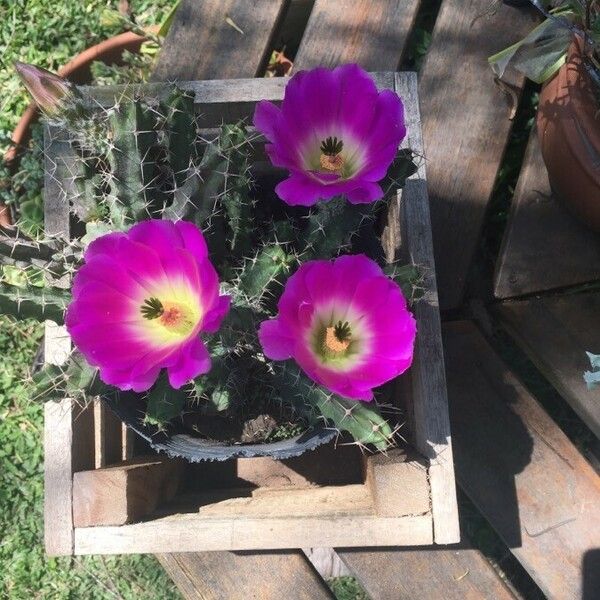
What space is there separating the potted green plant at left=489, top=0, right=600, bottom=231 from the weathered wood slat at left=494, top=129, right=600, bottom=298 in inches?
1.2

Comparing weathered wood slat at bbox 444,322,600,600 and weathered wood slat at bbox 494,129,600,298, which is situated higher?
weathered wood slat at bbox 494,129,600,298

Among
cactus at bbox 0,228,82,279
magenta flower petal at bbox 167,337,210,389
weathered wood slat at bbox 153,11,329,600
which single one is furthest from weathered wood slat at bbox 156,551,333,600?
magenta flower petal at bbox 167,337,210,389

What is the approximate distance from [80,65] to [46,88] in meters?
0.92

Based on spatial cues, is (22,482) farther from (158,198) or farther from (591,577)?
(591,577)

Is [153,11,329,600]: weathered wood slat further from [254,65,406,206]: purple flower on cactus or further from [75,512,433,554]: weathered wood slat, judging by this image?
[254,65,406,206]: purple flower on cactus

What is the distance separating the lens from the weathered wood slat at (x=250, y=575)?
1309 mm

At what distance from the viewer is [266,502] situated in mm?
1120

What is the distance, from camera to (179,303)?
760 millimetres

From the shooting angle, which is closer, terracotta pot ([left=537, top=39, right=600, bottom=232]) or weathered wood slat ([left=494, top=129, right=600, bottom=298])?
terracotta pot ([left=537, top=39, right=600, bottom=232])

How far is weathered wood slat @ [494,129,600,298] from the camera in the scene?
4.29 ft

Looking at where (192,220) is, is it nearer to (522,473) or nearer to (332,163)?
(332,163)

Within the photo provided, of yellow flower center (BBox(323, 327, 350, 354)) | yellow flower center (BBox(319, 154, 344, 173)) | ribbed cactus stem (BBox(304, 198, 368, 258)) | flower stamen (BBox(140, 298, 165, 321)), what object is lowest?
yellow flower center (BBox(323, 327, 350, 354))

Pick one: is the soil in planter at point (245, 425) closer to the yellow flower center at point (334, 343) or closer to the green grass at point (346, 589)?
the yellow flower center at point (334, 343)

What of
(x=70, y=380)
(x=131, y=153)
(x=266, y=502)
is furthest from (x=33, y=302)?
(x=266, y=502)
